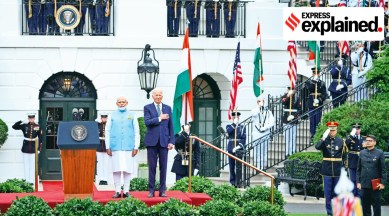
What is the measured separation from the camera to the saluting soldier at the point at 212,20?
38375 mm

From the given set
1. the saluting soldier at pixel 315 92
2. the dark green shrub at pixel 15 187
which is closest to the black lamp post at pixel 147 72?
the saluting soldier at pixel 315 92

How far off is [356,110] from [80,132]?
1178cm

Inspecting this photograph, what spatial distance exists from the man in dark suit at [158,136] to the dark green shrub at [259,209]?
159 cm

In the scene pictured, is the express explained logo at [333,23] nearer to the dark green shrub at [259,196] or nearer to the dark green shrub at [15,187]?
the dark green shrub at [259,196]

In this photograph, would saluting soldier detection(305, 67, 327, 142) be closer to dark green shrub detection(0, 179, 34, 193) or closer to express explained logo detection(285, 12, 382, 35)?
express explained logo detection(285, 12, 382, 35)

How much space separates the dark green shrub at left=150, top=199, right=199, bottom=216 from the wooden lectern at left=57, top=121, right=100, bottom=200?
1392mm

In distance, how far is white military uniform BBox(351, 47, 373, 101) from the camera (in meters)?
36.2

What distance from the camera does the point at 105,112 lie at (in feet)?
121

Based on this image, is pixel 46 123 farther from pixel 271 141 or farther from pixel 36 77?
pixel 271 141

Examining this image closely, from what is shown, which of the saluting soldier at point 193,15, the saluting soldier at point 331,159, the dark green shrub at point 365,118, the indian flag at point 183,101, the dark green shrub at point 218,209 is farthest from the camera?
the saluting soldier at point 193,15

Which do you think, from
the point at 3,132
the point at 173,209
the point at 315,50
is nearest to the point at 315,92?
the point at 315,50

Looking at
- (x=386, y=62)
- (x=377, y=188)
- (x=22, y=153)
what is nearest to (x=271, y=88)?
(x=386, y=62)

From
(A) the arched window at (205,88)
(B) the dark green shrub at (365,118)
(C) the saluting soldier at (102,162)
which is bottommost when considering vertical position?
(C) the saluting soldier at (102,162)

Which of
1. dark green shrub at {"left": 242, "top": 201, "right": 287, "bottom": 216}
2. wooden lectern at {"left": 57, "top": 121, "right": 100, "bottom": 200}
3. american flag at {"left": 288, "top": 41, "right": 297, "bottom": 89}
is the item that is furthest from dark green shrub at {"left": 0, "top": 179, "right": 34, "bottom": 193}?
american flag at {"left": 288, "top": 41, "right": 297, "bottom": 89}
